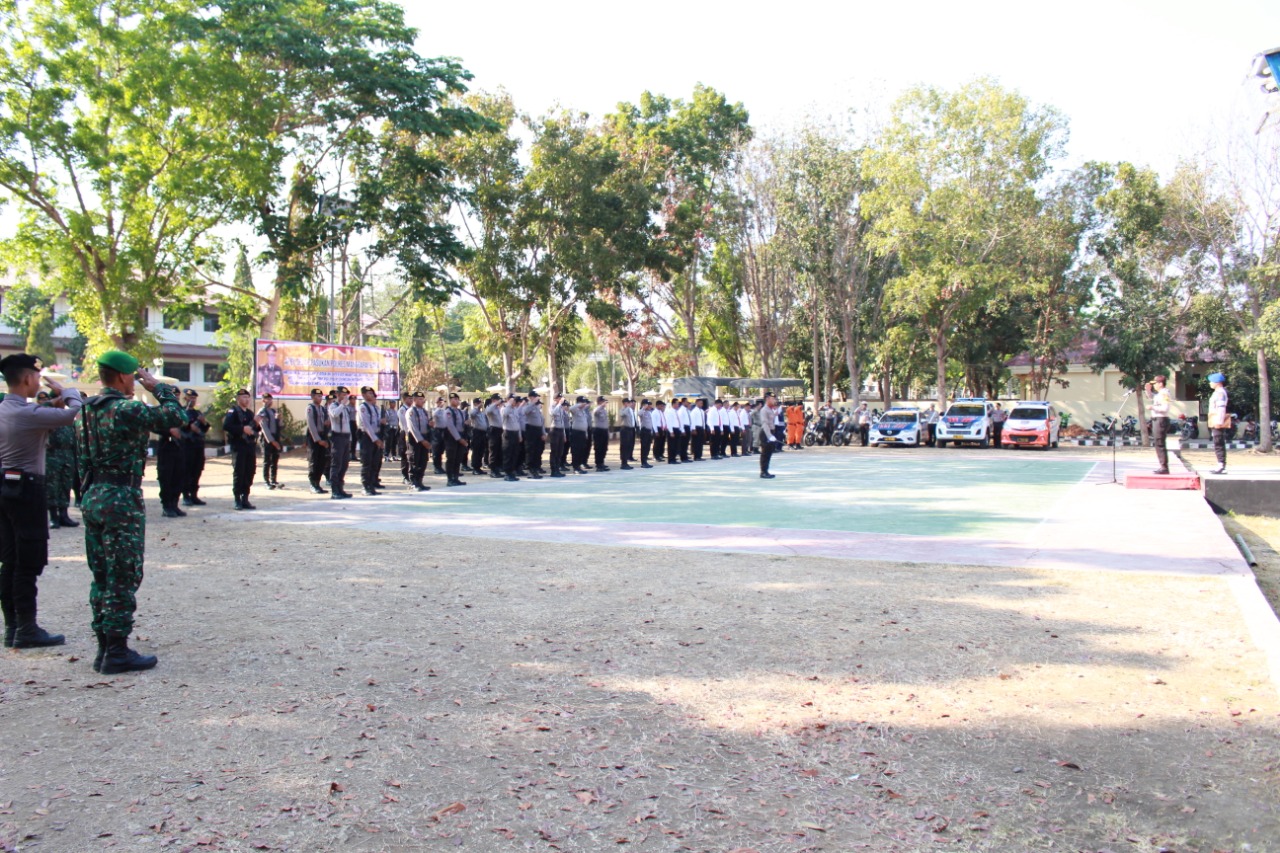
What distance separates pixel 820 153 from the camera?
35.5 metres

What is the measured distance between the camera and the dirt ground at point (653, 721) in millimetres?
3361

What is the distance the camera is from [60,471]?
10.9 metres

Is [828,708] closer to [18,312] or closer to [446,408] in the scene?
[446,408]

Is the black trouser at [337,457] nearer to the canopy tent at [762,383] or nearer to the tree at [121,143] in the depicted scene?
the tree at [121,143]

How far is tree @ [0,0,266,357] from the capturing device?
58.5ft

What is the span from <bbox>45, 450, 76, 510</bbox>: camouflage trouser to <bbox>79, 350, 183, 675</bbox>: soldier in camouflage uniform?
651 cm

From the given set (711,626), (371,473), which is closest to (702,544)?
(711,626)

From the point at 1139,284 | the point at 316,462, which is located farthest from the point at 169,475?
the point at 1139,284

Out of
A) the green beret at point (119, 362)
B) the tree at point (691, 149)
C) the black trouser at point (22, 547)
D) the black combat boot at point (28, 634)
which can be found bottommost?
the black combat boot at point (28, 634)

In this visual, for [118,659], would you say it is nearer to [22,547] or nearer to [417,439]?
[22,547]

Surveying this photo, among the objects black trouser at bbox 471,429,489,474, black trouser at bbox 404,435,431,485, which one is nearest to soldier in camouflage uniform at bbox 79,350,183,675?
black trouser at bbox 404,435,431,485

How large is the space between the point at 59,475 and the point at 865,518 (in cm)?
946

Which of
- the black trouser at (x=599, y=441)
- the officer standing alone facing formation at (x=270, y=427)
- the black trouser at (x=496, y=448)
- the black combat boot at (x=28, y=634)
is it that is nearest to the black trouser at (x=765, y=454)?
the black trouser at (x=599, y=441)

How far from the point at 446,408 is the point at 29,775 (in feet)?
42.1
